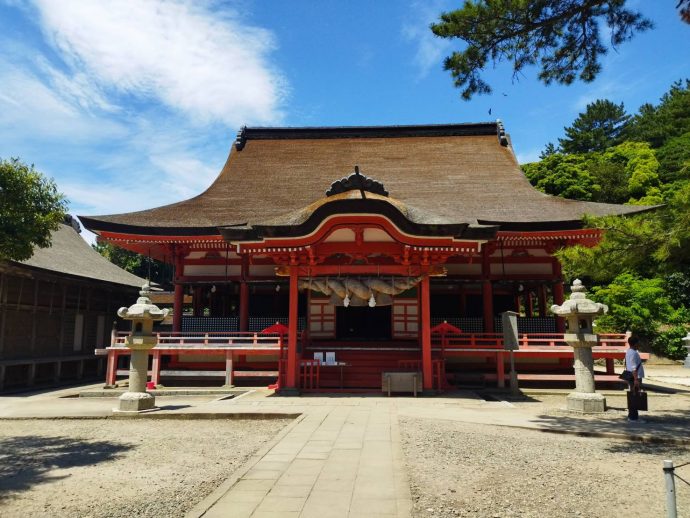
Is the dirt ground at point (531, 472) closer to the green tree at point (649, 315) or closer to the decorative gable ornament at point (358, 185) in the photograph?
the decorative gable ornament at point (358, 185)

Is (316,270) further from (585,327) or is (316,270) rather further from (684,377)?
(684,377)

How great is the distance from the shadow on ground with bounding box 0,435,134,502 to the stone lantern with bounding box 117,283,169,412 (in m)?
1.89

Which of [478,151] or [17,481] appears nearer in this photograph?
[17,481]

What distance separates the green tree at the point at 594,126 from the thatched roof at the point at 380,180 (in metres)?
31.0

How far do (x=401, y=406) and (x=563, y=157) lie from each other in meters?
36.2

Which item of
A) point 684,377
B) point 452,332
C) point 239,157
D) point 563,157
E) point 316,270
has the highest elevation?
point 563,157

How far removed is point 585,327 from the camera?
9.90 metres

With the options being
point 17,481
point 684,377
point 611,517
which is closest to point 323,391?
point 17,481

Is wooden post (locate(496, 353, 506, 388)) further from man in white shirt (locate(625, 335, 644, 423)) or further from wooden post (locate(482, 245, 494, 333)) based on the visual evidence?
man in white shirt (locate(625, 335, 644, 423))

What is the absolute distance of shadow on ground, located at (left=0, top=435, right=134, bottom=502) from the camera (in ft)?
17.6

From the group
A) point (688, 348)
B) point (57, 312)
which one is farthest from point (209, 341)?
point (688, 348)

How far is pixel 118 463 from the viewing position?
6.02 meters

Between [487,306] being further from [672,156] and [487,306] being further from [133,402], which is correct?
[672,156]

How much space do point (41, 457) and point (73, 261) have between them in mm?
16616
